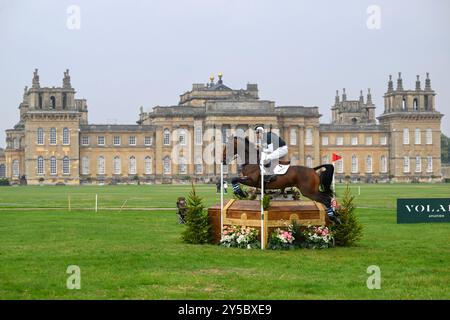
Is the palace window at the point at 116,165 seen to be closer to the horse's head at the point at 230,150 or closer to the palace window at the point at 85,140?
the palace window at the point at 85,140

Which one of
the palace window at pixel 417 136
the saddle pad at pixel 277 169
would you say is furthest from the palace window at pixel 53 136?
the saddle pad at pixel 277 169

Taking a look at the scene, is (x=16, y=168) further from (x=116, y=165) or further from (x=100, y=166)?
(x=116, y=165)

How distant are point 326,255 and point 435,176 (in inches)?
4424

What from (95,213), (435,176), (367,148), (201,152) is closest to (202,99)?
(201,152)

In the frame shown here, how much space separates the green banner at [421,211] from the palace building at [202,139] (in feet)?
277

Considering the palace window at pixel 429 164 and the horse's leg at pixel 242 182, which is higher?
the palace window at pixel 429 164

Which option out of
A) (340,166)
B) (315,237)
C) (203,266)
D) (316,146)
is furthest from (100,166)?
(203,266)

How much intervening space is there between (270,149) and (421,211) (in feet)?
35.6

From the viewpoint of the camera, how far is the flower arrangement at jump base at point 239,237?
22.4m

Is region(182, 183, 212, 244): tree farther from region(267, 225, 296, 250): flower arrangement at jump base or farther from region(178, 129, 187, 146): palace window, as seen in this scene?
region(178, 129, 187, 146): palace window

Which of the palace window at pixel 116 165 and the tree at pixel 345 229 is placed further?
the palace window at pixel 116 165

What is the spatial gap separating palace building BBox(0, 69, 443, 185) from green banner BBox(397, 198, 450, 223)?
84.3 meters

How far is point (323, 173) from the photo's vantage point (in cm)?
2377

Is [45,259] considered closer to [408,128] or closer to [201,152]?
[201,152]
